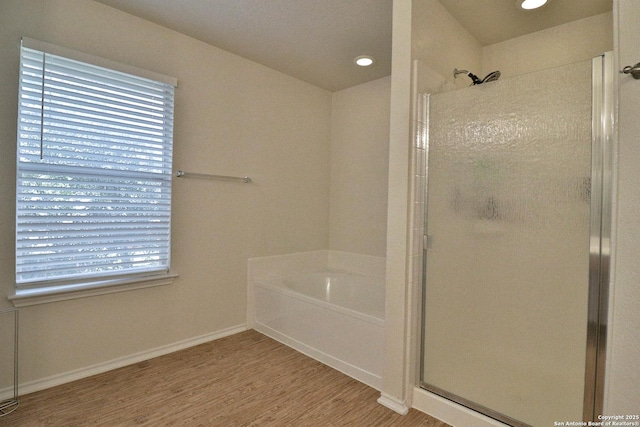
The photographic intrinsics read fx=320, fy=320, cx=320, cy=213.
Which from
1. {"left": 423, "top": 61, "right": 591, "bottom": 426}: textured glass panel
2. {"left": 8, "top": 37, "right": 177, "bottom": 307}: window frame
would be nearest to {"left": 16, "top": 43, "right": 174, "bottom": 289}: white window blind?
{"left": 8, "top": 37, "right": 177, "bottom": 307}: window frame

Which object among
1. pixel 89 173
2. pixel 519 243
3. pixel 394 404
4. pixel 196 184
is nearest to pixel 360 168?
pixel 196 184

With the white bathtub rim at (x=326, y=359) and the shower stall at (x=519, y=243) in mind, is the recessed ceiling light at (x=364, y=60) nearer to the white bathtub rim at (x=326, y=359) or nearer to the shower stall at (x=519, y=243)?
the shower stall at (x=519, y=243)

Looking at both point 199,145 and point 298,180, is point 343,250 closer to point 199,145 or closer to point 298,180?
point 298,180

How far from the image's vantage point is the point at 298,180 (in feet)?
10.8

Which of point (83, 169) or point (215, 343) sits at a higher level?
point (83, 169)

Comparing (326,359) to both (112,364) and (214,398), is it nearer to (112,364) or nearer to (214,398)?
(214,398)

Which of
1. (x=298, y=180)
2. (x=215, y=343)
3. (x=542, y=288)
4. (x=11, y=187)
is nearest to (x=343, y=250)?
(x=298, y=180)

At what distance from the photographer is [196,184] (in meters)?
2.54

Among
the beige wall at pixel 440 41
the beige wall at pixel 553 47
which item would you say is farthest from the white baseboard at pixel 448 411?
the beige wall at pixel 553 47

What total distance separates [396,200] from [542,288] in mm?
794

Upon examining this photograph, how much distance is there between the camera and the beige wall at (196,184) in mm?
1874

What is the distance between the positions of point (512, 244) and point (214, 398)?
1.83m

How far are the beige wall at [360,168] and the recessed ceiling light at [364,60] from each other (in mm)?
381

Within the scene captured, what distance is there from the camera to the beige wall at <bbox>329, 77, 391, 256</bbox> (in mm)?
3145
